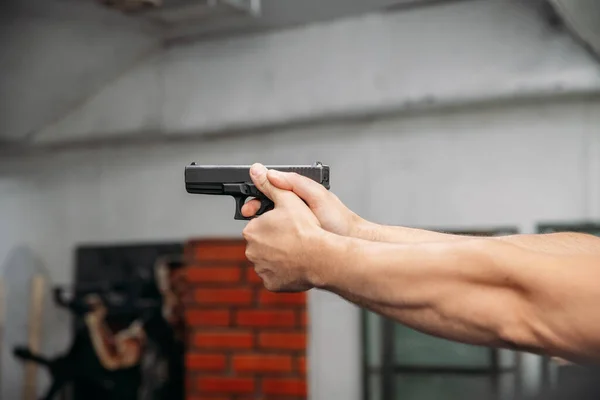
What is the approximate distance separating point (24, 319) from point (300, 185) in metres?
2.31

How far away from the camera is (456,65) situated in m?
2.11

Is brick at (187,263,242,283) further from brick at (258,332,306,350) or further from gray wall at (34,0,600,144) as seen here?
gray wall at (34,0,600,144)

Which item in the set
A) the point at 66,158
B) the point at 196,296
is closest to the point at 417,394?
the point at 196,296

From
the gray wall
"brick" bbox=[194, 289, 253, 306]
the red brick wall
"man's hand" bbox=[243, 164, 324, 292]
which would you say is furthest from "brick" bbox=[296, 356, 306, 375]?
"man's hand" bbox=[243, 164, 324, 292]

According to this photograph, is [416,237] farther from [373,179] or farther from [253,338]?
[253,338]

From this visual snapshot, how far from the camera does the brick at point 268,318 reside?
2.35 metres

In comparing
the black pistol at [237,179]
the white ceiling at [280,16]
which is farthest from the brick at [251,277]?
the black pistol at [237,179]

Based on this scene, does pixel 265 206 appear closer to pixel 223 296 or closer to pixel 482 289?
pixel 482 289

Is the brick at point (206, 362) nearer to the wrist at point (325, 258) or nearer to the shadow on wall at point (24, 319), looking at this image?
the shadow on wall at point (24, 319)

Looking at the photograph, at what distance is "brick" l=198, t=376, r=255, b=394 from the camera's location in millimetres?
2391

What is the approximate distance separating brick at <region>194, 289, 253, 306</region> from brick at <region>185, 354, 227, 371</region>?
18cm

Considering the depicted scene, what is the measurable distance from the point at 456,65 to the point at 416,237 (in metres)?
1.29

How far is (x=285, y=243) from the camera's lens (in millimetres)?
862

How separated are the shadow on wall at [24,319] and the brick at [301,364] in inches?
40.7
